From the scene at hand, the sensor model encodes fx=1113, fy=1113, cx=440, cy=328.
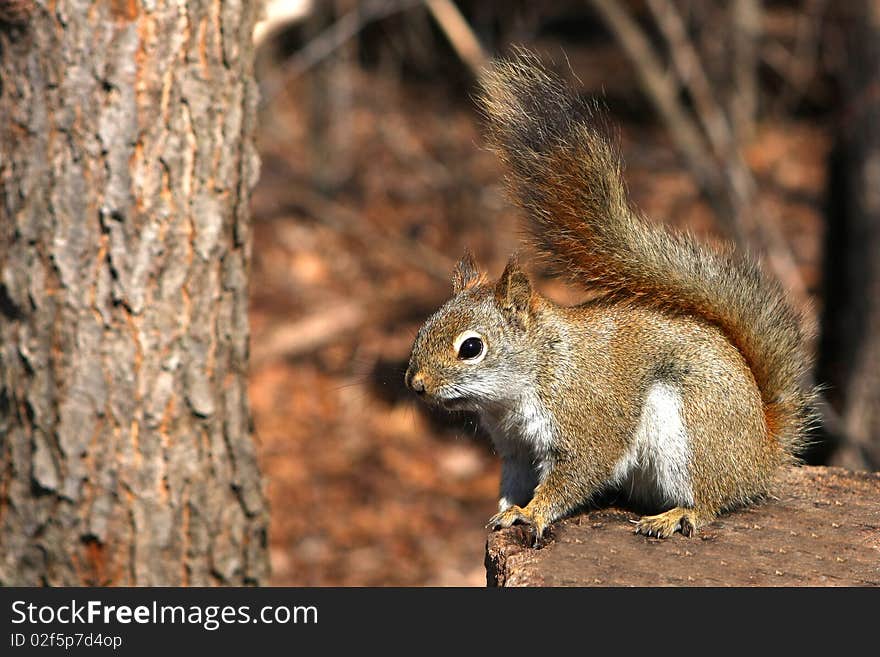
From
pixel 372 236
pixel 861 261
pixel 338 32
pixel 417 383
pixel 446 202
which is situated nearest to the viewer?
pixel 417 383

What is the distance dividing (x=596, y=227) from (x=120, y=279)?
125cm

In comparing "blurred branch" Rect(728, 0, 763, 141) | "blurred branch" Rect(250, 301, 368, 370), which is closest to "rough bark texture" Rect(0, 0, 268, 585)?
"blurred branch" Rect(250, 301, 368, 370)

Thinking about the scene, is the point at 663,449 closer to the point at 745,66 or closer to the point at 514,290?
the point at 514,290

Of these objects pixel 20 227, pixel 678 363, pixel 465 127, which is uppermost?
pixel 465 127

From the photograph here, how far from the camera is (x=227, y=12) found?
2896mm

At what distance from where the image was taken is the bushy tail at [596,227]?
2389 millimetres

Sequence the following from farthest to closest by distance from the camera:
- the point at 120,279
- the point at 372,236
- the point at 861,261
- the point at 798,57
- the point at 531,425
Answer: the point at 798,57 < the point at 372,236 < the point at 861,261 < the point at 120,279 < the point at 531,425

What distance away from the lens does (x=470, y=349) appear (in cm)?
237

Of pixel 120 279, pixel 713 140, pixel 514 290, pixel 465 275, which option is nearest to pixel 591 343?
pixel 514 290

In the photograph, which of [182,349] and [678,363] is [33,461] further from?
[678,363]

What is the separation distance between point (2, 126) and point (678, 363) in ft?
6.00

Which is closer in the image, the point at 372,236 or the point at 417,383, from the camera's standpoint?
the point at 417,383

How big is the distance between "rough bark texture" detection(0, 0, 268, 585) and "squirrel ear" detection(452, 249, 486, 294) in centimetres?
71

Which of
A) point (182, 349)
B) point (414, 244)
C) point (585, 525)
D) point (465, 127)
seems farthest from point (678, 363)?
point (465, 127)
